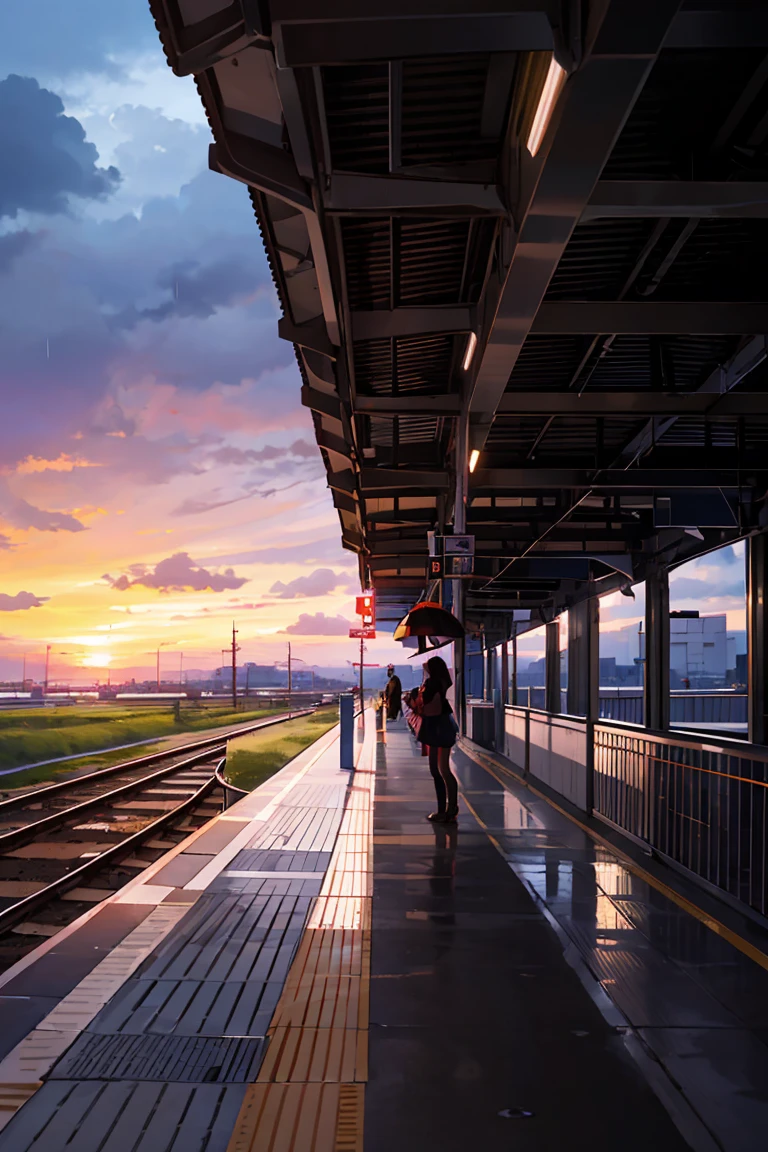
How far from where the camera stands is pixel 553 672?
2097 cm

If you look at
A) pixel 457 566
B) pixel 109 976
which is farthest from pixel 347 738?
pixel 109 976

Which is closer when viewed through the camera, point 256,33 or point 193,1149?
point 193,1149

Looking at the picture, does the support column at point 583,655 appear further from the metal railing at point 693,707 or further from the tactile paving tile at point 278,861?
the tactile paving tile at point 278,861

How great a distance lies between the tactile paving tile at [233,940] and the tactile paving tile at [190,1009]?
6.8 inches

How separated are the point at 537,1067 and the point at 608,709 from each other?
14.2m

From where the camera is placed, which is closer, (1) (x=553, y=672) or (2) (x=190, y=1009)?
(2) (x=190, y=1009)

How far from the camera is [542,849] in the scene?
30.7 feet

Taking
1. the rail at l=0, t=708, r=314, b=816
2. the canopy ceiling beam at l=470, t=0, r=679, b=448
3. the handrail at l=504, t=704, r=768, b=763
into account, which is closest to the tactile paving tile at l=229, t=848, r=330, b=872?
the handrail at l=504, t=704, r=768, b=763

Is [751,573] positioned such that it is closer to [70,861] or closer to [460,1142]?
[460,1142]

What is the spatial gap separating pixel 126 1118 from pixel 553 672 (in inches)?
712

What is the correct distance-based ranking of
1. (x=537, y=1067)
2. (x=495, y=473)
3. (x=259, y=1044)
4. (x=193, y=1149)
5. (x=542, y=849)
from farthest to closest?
(x=495, y=473)
(x=542, y=849)
(x=259, y=1044)
(x=537, y=1067)
(x=193, y=1149)

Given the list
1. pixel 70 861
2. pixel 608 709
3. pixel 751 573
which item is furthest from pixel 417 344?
pixel 608 709

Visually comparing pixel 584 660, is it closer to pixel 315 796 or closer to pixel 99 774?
pixel 315 796

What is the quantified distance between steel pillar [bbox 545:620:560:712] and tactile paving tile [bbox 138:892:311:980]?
14.3 meters
